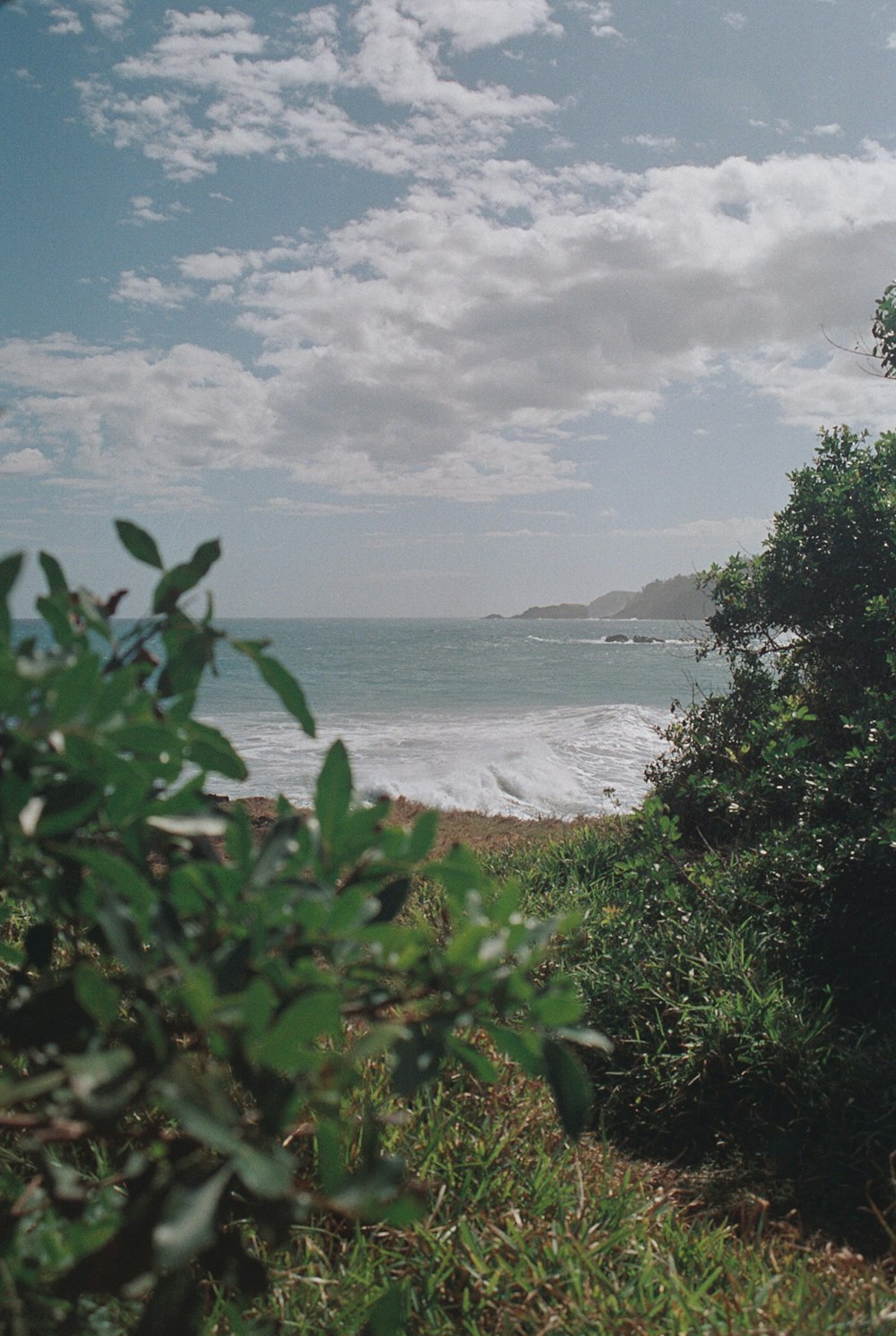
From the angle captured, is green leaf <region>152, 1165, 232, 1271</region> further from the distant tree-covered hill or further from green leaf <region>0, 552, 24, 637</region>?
the distant tree-covered hill

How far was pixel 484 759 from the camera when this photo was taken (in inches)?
718

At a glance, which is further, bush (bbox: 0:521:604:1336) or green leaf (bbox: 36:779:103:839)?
green leaf (bbox: 36:779:103:839)

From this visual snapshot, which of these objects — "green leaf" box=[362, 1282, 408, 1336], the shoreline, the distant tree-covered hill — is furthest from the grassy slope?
the distant tree-covered hill

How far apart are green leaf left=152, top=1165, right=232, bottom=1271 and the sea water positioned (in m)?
0.87

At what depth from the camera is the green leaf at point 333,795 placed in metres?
1.09

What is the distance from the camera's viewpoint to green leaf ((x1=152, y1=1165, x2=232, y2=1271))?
80 centimetres

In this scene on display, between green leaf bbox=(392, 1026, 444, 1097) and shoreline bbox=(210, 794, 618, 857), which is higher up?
green leaf bbox=(392, 1026, 444, 1097)

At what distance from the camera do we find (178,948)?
98 cm

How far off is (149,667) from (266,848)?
35cm

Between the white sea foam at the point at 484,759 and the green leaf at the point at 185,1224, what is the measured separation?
861 centimetres

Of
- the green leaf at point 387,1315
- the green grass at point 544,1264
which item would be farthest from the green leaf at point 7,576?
the green grass at point 544,1264

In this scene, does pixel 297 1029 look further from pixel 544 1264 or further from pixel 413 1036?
pixel 544 1264

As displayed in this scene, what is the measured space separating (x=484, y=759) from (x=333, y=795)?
17234mm

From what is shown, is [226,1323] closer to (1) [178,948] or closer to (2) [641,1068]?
(1) [178,948]
